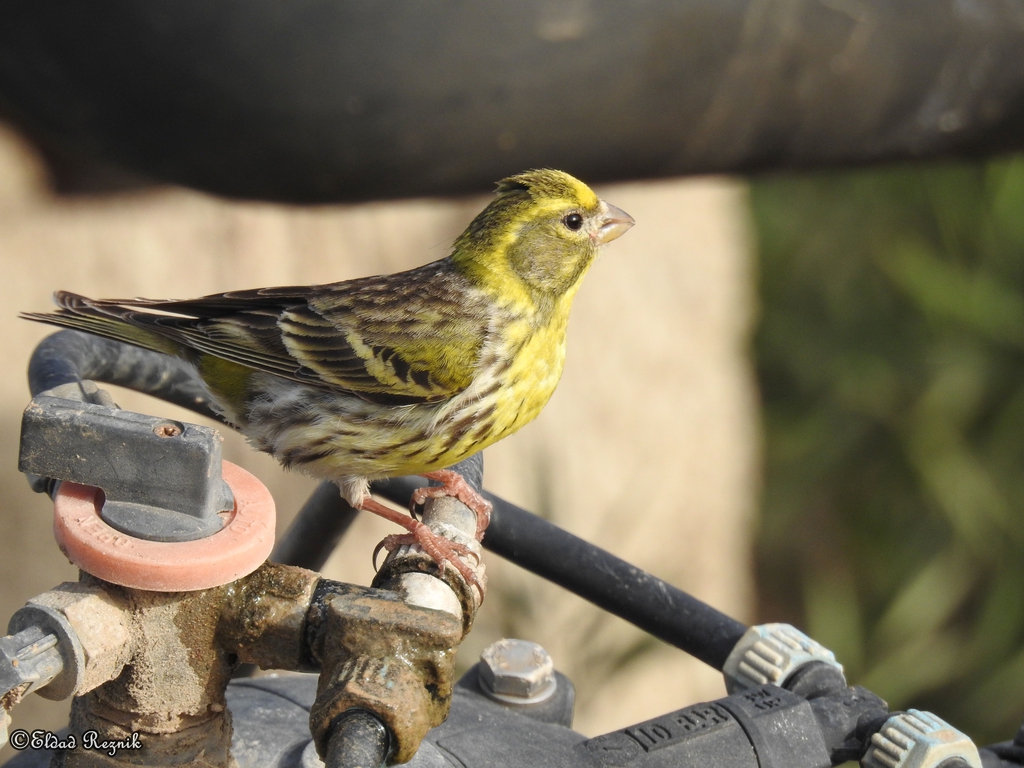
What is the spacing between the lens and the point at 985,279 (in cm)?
486

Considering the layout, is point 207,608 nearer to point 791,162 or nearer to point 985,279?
point 791,162

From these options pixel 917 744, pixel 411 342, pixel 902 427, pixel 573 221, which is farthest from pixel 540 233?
pixel 902 427

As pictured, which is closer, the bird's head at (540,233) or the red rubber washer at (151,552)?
the red rubber washer at (151,552)

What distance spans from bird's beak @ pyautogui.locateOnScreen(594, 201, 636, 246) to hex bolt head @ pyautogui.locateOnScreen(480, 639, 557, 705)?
104cm

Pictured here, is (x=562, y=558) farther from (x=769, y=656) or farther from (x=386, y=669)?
(x=386, y=669)

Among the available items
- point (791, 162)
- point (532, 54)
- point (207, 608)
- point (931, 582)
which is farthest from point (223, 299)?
point (931, 582)

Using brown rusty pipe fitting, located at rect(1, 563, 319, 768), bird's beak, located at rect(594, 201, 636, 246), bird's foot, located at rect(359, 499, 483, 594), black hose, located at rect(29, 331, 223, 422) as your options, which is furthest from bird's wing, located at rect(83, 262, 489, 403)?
brown rusty pipe fitting, located at rect(1, 563, 319, 768)

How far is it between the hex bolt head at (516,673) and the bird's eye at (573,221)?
1.02 m

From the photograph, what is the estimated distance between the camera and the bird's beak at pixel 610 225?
251 cm

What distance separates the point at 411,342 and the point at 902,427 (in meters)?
3.21

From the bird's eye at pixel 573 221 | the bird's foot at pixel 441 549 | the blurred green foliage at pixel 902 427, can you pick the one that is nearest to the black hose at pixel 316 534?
the bird's foot at pixel 441 549

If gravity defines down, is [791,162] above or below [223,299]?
above

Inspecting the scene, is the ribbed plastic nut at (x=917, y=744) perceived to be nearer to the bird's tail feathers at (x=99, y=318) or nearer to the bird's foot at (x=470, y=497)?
the bird's foot at (x=470, y=497)

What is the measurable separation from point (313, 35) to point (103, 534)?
1627 millimetres
